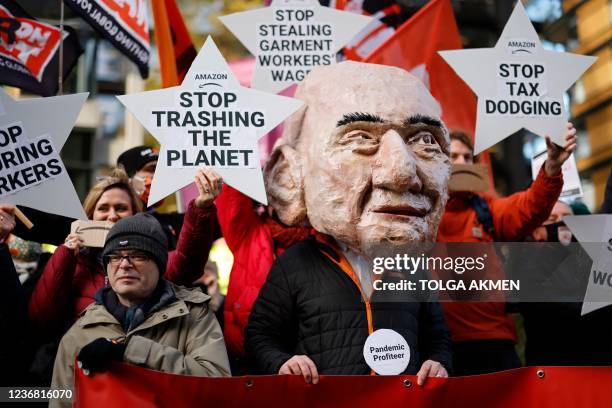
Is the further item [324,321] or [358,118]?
[358,118]

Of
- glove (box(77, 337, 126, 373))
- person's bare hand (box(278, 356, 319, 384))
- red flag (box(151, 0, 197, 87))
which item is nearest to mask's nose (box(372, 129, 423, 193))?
person's bare hand (box(278, 356, 319, 384))

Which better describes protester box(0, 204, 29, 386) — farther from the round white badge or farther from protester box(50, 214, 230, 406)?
the round white badge

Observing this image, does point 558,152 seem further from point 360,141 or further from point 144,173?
point 144,173

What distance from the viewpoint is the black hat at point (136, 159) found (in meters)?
5.23

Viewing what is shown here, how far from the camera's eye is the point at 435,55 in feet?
20.9

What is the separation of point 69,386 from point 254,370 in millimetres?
920

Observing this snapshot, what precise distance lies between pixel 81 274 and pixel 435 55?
3.36m

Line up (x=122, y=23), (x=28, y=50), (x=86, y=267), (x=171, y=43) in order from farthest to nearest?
(x=171, y=43), (x=122, y=23), (x=28, y=50), (x=86, y=267)

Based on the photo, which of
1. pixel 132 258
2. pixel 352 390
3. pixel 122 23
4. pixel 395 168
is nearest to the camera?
pixel 352 390

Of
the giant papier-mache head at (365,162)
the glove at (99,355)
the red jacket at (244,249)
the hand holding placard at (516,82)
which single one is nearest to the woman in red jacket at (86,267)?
the red jacket at (244,249)

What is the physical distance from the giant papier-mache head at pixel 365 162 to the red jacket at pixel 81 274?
501mm

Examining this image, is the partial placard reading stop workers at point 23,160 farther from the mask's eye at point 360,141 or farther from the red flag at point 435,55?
the red flag at point 435,55

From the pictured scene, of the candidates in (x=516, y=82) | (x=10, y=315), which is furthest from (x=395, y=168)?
(x=10, y=315)

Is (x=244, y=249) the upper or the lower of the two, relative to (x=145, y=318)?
upper
